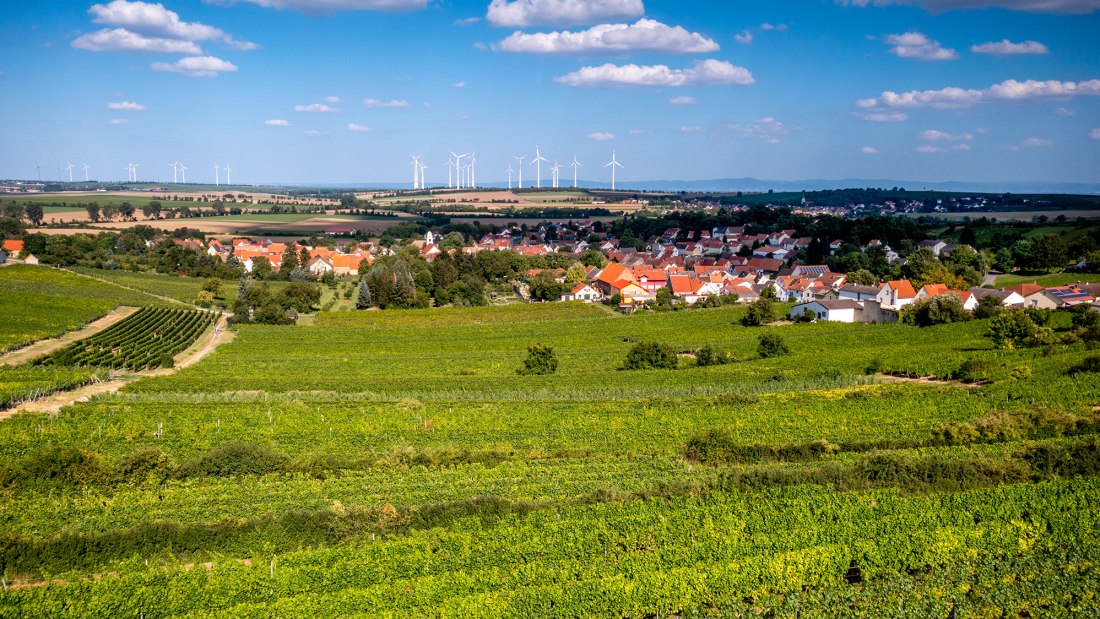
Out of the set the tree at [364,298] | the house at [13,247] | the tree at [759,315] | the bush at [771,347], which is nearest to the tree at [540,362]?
the bush at [771,347]

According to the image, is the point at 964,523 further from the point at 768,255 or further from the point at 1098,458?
the point at 768,255

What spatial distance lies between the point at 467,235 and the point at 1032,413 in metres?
98.9

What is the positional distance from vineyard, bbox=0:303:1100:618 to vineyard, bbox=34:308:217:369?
4613 mm

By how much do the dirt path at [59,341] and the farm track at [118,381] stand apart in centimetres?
531

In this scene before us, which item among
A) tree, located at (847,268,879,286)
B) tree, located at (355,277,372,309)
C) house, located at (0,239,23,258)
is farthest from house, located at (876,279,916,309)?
house, located at (0,239,23,258)

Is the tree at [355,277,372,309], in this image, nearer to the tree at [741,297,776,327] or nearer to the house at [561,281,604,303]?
the house at [561,281,604,303]

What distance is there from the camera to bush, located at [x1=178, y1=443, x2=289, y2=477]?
77.5 ft

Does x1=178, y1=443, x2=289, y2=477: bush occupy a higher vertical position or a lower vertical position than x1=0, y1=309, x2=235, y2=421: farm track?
higher

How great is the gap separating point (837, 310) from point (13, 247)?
252 ft

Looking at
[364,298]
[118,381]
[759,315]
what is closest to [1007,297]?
[759,315]

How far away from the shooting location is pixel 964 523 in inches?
755

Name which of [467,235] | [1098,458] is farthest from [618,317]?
[467,235]

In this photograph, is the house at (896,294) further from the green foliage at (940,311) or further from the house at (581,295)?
the house at (581,295)

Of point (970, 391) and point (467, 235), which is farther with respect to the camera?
point (467, 235)
